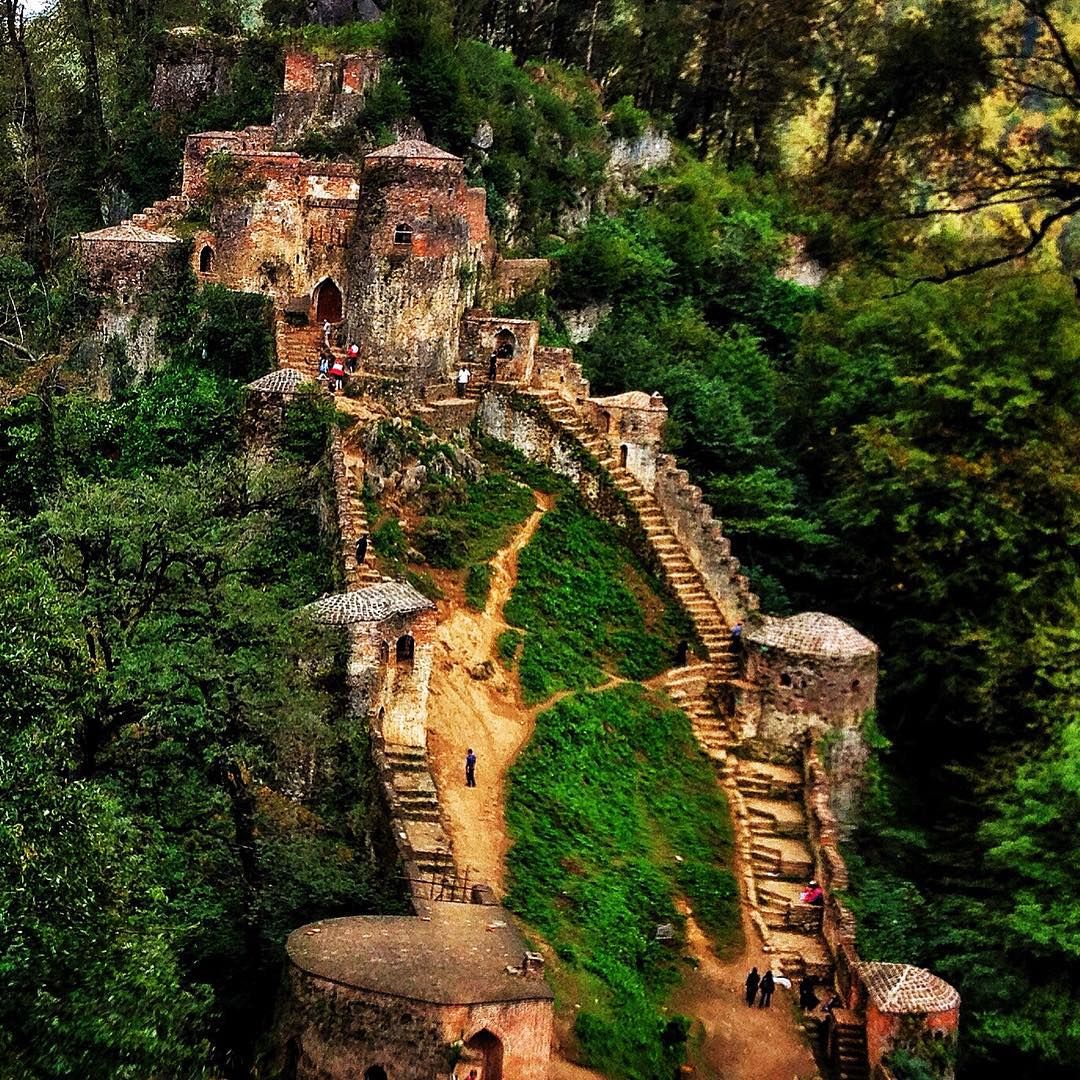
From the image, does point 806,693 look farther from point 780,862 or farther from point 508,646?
point 508,646

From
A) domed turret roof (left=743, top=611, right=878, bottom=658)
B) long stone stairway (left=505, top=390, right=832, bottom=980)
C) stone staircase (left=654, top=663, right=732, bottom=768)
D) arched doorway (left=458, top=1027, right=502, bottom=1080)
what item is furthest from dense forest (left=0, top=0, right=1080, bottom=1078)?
stone staircase (left=654, top=663, right=732, bottom=768)

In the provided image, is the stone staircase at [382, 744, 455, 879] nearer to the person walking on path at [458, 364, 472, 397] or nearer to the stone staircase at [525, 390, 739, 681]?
the stone staircase at [525, 390, 739, 681]

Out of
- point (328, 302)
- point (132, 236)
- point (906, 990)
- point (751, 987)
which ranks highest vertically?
point (132, 236)

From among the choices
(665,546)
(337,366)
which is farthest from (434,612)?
(337,366)

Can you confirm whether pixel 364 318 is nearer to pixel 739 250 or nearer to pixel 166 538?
pixel 166 538

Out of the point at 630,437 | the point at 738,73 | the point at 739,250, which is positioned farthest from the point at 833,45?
the point at 630,437

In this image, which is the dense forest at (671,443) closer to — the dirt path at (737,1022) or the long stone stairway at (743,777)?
the long stone stairway at (743,777)
